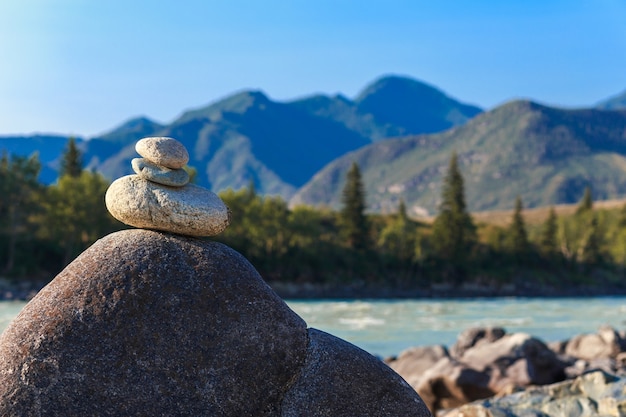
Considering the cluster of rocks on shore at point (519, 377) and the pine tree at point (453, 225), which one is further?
the pine tree at point (453, 225)

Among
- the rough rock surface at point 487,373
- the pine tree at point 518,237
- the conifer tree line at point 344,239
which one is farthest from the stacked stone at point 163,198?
the pine tree at point 518,237

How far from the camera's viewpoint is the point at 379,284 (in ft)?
292

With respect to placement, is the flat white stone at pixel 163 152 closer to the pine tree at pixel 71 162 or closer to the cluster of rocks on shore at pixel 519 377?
the cluster of rocks on shore at pixel 519 377

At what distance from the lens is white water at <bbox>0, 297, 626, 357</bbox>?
37.4m

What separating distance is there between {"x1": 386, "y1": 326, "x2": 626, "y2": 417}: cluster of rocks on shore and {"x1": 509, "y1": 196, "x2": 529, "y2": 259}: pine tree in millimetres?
71965

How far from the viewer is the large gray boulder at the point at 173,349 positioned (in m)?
5.77

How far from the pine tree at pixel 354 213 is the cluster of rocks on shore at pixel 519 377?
64270 mm

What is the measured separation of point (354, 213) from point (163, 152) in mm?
88759

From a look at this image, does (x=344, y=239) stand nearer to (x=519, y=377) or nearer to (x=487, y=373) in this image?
(x=487, y=373)

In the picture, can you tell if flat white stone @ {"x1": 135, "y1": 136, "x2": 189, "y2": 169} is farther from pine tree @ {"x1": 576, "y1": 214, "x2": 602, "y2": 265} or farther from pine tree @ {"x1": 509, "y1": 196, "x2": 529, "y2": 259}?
pine tree @ {"x1": 576, "y1": 214, "x2": 602, "y2": 265}

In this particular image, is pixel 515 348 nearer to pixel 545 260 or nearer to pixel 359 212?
pixel 359 212

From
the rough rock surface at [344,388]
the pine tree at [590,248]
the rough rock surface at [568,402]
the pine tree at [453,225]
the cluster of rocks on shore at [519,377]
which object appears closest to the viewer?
the rough rock surface at [344,388]

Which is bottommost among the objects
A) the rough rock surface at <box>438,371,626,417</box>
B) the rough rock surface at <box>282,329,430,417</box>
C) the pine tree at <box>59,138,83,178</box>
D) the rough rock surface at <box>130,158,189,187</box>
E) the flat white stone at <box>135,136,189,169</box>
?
the pine tree at <box>59,138,83,178</box>

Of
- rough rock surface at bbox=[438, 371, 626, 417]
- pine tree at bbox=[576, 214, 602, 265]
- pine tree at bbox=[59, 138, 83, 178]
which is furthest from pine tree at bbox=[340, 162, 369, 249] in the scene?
rough rock surface at bbox=[438, 371, 626, 417]
